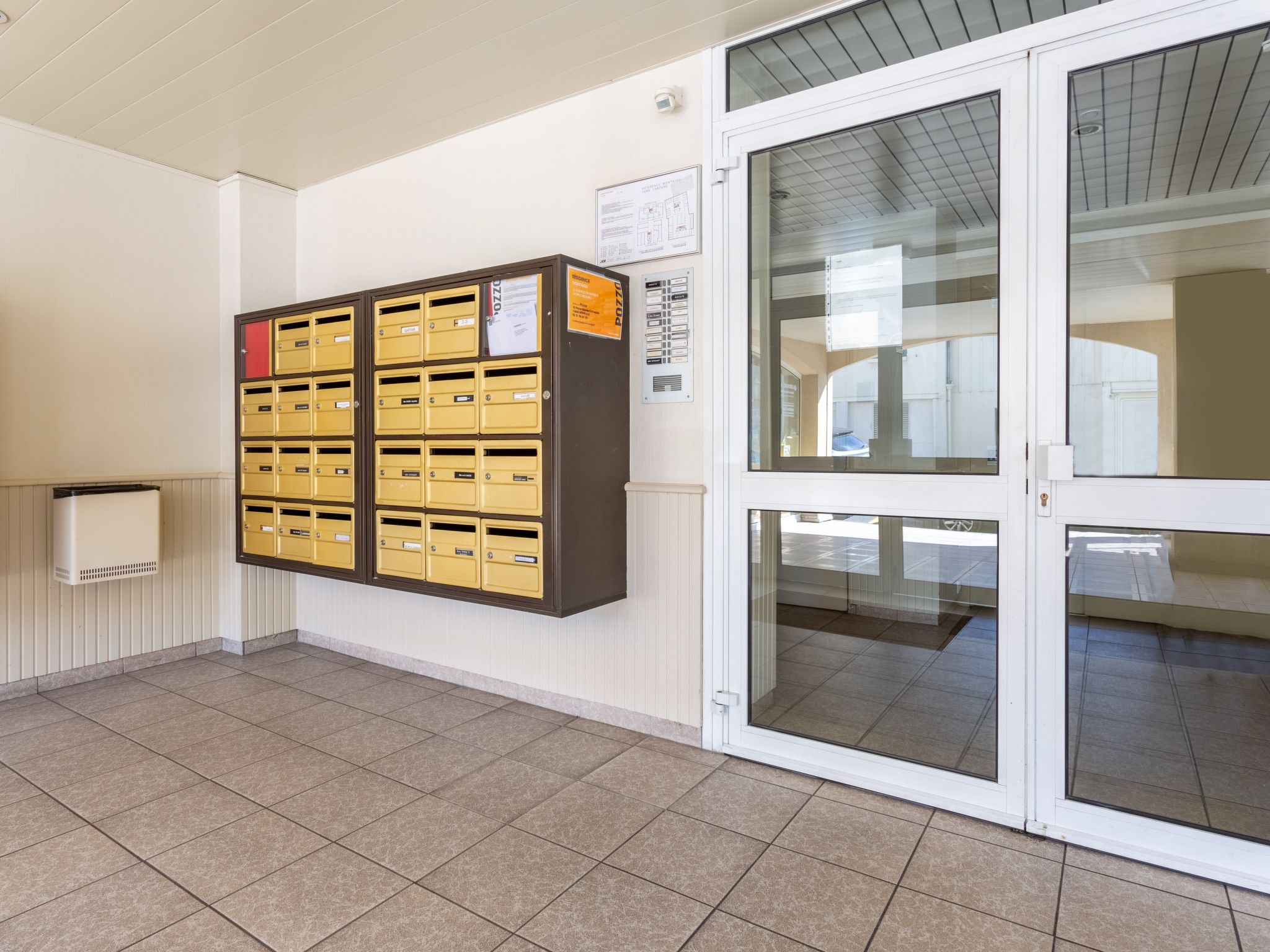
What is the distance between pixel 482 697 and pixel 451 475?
1133mm

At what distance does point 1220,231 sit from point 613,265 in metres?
2.03

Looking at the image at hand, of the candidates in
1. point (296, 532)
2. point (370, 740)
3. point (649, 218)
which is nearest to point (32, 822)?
point (370, 740)

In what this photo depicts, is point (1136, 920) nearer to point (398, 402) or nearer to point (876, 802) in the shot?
point (876, 802)

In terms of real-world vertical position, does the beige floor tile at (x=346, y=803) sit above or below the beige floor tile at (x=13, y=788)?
below

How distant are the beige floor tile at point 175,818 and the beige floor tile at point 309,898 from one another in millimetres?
415

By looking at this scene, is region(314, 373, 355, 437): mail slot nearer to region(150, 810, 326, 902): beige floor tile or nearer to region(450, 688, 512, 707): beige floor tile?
region(450, 688, 512, 707): beige floor tile

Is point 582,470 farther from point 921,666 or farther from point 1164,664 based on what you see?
point 1164,664

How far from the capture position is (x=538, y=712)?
3273 mm

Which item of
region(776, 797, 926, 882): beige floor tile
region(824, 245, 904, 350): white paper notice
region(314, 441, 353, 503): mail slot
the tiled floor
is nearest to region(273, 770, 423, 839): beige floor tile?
the tiled floor

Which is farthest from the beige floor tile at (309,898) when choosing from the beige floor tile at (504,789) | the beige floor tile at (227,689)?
the beige floor tile at (227,689)

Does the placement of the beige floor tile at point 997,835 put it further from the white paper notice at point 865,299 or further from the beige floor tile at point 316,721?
the beige floor tile at point 316,721

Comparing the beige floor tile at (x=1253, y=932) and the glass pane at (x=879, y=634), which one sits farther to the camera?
the glass pane at (x=879, y=634)

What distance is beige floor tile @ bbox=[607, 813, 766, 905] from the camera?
199 centimetres

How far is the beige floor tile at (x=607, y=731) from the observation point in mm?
2980
